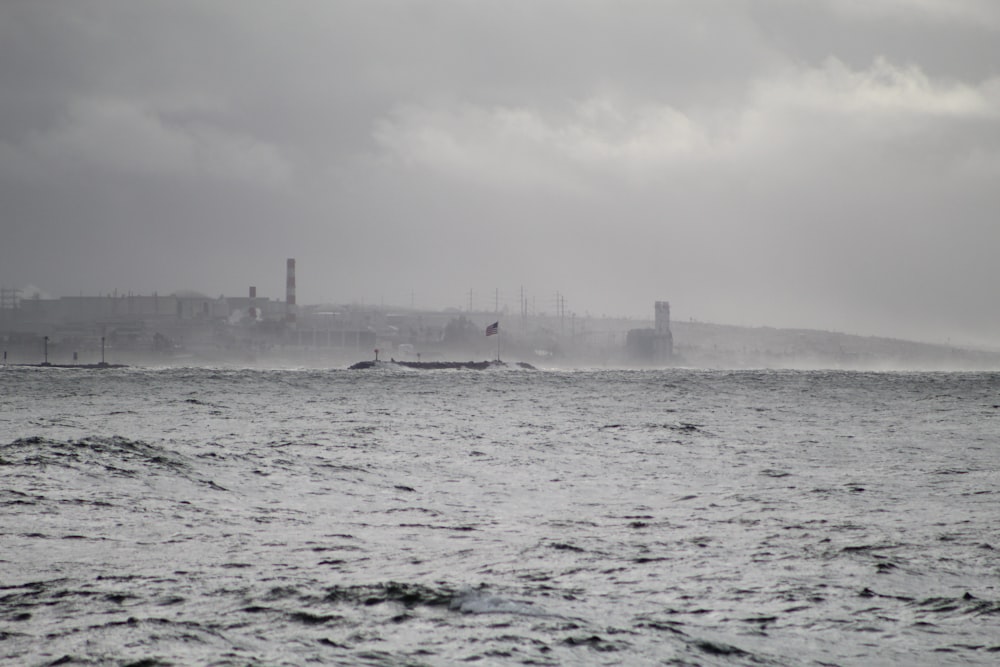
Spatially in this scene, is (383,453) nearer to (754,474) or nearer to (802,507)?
(754,474)

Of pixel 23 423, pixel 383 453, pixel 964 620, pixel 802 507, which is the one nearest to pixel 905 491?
pixel 802 507

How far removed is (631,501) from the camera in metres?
19.2

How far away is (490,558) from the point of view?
12719 millimetres

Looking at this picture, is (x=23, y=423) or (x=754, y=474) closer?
(x=754, y=474)

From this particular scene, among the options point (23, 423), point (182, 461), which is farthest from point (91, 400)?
point (182, 461)

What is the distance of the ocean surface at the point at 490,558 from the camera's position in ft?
29.1

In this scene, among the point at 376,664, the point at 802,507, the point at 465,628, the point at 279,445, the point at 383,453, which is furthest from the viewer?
the point at 279,445

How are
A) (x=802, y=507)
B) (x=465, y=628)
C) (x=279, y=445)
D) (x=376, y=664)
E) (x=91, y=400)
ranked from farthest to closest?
(x=91, y=400), (x=279, y=445), (x=802, y=507), (x=465, y=628), (x=376, y=664)

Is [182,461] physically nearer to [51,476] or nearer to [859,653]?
[51,476]

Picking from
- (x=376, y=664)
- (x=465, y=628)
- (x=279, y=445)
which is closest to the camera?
(x=376, y=664)

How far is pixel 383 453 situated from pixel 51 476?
11.9m

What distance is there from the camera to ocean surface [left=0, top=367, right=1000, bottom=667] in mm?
8859

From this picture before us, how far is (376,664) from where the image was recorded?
821 centimetres

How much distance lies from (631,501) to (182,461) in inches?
451
